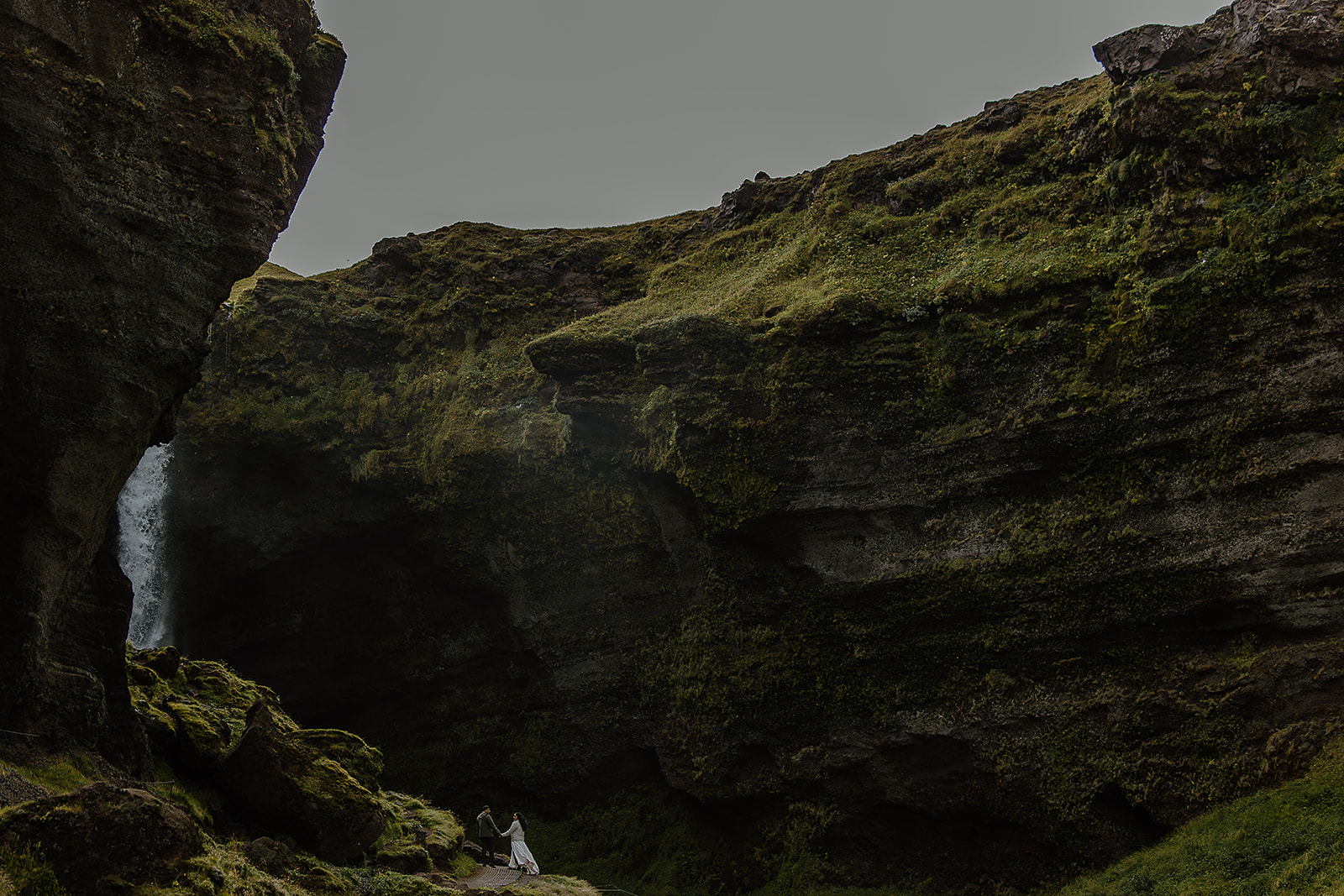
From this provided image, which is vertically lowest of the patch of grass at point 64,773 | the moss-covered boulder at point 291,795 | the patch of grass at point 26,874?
the moss-covered boulder at point 291,795

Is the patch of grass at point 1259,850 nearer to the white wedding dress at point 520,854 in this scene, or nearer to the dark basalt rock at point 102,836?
the white wedding dress at point 520,854

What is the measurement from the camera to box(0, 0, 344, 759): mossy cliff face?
38.5ft

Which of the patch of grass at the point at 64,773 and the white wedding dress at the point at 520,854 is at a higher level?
the patch of grass at the point at 64,773

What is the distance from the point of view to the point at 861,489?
61.4 ft

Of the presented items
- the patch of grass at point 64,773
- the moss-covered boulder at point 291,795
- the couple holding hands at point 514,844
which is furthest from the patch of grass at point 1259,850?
the patch of grass at point 64,773

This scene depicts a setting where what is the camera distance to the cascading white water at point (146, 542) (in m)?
24.7

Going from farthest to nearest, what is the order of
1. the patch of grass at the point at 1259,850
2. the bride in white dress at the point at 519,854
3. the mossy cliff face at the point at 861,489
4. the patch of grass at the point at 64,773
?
the bride in white dress at the point at 519,854 < the mossy cliff face at the point at 861,489 < the patch of grass at the point at 1259,850 < the patch of grass at the point at 64,773

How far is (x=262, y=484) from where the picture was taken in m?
25.6

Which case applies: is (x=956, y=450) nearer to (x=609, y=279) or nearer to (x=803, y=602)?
(x=803, y=602)

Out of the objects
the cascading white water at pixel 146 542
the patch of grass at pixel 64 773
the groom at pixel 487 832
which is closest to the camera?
the patch of grass at pixel 64 773

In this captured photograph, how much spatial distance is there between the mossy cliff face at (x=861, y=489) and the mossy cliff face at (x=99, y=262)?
9.58m

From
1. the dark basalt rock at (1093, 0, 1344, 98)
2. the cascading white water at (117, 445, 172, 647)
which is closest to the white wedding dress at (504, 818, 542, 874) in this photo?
the cascading white water at (117, 445, 172, 647)

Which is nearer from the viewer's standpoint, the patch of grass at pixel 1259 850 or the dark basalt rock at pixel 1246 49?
the patch of grass at pixel 1259 850

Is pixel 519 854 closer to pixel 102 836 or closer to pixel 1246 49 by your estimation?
pixel 102 836
